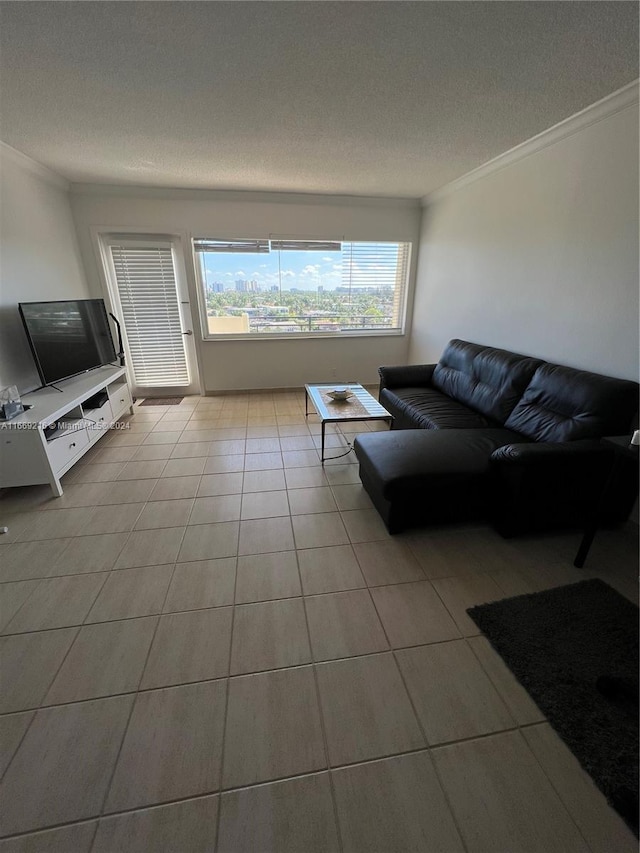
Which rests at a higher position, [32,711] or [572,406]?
[572,406]

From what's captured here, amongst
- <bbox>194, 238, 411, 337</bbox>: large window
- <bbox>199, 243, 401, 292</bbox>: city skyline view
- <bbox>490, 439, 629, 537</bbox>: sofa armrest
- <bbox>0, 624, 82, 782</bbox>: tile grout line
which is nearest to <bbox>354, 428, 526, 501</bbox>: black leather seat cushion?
<bbox>490, 439, 629, 537</bbox>: sofa armrest

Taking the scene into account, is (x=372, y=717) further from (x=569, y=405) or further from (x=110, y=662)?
(x=569, y=405)

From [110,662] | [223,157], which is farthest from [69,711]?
[223,157]

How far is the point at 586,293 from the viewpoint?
2363 millimetres

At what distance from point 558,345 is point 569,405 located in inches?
25.6

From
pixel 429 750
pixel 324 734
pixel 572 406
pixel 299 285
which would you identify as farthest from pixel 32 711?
pixel 299 285

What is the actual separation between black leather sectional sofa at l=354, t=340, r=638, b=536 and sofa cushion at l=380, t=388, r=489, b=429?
11.5 inches

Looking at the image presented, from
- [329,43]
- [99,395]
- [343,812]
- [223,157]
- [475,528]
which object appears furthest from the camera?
[99,395]

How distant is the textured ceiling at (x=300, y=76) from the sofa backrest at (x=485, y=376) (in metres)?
1.61

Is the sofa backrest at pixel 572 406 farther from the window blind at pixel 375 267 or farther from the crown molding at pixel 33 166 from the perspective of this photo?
the crown molding at pixel 33 166

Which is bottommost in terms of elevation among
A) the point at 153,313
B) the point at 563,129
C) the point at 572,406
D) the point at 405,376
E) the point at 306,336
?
the point at 405,376

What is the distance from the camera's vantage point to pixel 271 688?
1289 millimetres

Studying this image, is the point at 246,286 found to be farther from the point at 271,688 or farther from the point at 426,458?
the point at 271,688

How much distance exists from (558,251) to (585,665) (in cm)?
266
